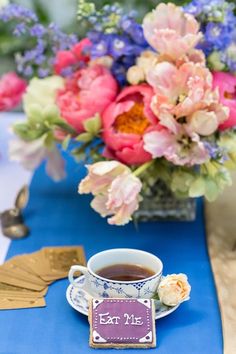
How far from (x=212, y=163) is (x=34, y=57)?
0.35 m

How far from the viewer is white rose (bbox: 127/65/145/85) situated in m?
0.97

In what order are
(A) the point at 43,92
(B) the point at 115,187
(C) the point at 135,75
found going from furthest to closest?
(A) the point at 43,92, (C) the point at 135,75, (B) the point at 115,187

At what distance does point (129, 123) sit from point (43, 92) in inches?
7.4

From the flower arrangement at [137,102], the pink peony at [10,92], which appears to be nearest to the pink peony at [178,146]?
the flower arrangement at [137,102]

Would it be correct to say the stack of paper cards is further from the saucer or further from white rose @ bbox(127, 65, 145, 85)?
white rose @ bbox(127, 65, 145, 85)

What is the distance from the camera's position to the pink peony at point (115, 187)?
2.85ft

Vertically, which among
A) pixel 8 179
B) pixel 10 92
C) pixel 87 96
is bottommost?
pixel 8 179

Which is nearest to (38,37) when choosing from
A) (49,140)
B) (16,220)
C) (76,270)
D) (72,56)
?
(72,56)

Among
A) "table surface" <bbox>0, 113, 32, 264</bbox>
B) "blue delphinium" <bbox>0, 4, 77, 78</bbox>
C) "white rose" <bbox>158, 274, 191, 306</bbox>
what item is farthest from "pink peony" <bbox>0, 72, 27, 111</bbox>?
"white rose" <bbox>158, 274, 191, 306</bbox>

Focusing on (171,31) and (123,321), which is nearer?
(123,321)

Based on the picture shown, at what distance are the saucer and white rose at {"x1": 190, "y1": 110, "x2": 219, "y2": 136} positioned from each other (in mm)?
236

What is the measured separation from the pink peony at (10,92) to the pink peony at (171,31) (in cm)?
44

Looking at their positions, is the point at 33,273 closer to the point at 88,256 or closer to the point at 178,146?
the point at 88,256

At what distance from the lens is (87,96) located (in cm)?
97
